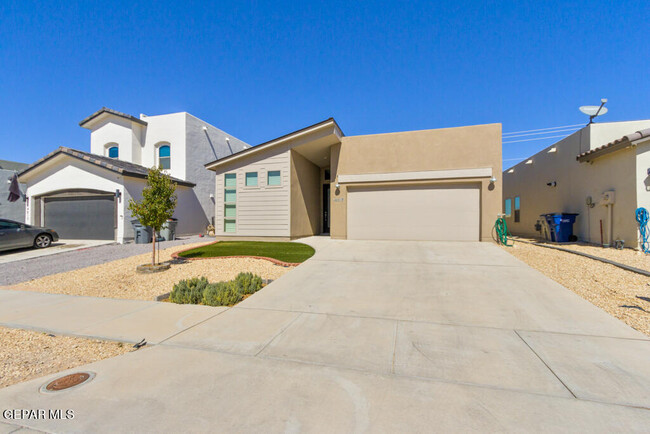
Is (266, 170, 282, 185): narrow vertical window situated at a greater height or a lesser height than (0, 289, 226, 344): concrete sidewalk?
greater

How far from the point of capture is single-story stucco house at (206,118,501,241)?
10969mm

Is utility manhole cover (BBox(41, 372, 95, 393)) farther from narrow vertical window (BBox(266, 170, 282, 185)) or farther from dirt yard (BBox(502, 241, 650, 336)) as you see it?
narrow vertical window (BBox(266, 170, 282, 185))

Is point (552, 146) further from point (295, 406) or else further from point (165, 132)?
point (165, 132)

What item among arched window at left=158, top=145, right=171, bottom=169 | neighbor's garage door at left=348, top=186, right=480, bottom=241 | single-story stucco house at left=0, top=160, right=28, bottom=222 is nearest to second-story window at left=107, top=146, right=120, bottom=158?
arched window at left=158, top=145, right=171, bottom=169

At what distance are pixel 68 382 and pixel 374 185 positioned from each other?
35.5ft

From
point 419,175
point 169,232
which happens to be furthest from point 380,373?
point 169,232

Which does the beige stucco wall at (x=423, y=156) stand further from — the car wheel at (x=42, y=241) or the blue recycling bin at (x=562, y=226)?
the car wheel at (x=42, y=241)

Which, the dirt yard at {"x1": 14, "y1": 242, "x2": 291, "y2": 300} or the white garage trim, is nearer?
the dirt yard at {"x1": 14, "y1": 242, "x2": 291, "y2": 300}

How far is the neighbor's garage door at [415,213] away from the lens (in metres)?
11.1

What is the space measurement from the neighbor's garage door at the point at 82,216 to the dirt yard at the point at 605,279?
16.8m

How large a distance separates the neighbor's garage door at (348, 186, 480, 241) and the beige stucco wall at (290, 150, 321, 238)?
90.4 inches

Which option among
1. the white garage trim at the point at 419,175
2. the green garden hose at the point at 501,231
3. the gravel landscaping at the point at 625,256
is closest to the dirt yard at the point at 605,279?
the gravel landscaping at the point at 625,256

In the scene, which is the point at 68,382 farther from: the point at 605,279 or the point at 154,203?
the point at 605,279

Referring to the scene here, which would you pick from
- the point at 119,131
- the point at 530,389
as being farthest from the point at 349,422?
the point at 119,131
